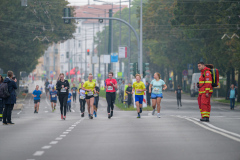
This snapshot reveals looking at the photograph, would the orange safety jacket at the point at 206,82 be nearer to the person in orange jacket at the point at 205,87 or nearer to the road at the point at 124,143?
the person in orange jacket at the point at 205,87

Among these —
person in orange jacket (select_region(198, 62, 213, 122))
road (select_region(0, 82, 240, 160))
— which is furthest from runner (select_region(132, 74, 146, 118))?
road (select_region(0, 82, 240, 160))

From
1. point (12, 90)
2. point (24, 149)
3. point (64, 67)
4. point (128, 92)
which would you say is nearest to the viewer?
point (24, 149)

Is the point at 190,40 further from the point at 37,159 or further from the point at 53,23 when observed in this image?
the point at 37,159

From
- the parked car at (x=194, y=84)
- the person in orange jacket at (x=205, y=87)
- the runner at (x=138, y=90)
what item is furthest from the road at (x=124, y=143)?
the parked car at (x=194, y=84)

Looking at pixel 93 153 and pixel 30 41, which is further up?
pixel 30 41

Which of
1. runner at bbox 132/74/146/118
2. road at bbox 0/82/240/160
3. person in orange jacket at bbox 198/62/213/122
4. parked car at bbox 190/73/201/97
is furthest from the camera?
parked car at bbox 190/73/201/97

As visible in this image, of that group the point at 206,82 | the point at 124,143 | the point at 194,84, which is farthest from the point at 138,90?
the point at 194,84

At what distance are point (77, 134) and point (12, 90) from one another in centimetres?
508

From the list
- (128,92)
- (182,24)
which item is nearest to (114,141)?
(128,92)

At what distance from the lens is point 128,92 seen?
37625 mm

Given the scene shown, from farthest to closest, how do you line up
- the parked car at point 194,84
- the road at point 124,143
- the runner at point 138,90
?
the parked car at point 194,84 < the runner at point 138,90 < the road at point 124,143

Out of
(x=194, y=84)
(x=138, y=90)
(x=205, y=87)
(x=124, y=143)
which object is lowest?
(x=124, y=143)

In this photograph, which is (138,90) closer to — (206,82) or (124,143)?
(206,82)

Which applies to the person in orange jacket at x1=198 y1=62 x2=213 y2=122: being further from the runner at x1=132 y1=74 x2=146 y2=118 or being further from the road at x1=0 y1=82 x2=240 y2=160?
the runner at x1=132 y1=74 x2=146 y2=118
